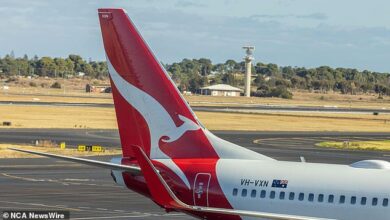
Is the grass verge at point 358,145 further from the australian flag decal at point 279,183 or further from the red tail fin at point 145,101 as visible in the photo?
the australian flag decal at point 279,183

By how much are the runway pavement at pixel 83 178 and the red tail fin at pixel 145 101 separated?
9.52 meters

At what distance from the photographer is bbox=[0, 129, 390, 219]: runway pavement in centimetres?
3947

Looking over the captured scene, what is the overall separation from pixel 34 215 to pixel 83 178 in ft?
64.3

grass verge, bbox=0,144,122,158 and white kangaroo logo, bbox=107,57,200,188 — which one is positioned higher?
white kangaroo logo, bbox=107,57,200,188

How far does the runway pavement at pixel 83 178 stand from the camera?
39469 mm

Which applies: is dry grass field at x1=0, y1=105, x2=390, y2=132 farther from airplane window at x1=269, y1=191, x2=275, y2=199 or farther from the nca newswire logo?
airplane window at x1=269, y1=191, x2=275, y2=199

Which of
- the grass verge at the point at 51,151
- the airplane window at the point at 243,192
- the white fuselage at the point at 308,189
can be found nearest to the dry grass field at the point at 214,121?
the grass verge at the point at 51,151

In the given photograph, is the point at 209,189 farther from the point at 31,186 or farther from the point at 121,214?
Answer: the point at 31,186

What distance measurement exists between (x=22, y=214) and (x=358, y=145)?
62.3m

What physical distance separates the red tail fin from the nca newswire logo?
8248 mm

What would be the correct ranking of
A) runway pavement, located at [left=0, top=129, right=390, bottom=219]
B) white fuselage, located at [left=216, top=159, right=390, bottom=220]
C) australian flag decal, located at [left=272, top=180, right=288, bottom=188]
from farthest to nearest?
runway pavement, located at [left=0, top=129, right=390, bottom=219], australian flag decal, located at [left=272, top=180, right=288, bottom=188], white fuselage, located at [left=216, top=159, right=390, bottom=220]

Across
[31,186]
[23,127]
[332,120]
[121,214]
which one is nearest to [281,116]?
[332,120]

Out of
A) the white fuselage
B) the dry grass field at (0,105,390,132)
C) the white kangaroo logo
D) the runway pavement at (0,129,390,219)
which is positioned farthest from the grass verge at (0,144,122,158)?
the white fuselage

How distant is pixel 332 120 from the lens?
14788cm
